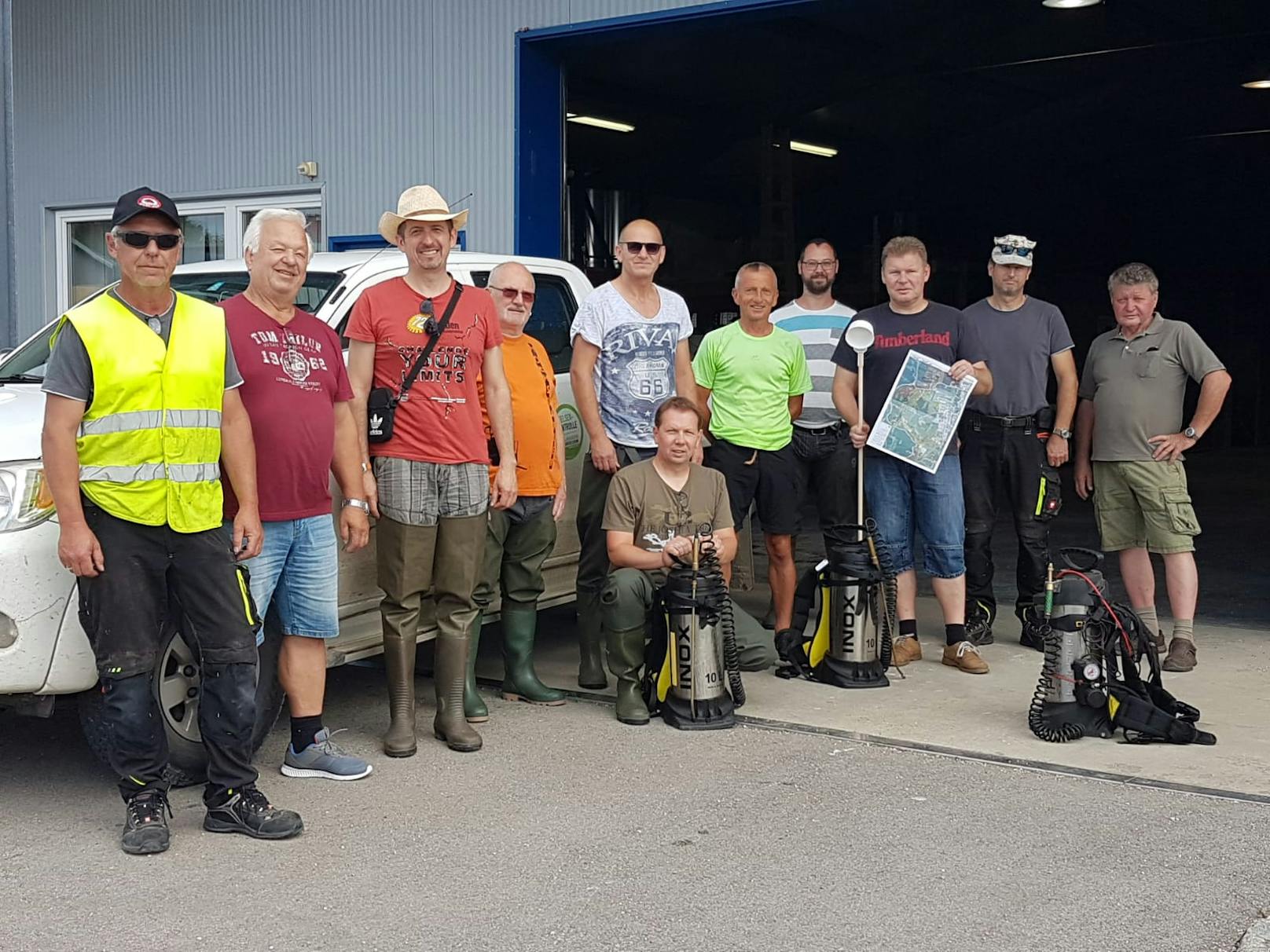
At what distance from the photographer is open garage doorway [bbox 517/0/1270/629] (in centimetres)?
1378

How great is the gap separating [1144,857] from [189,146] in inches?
362

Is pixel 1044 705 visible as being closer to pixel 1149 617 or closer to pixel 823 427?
pixel 1149 617

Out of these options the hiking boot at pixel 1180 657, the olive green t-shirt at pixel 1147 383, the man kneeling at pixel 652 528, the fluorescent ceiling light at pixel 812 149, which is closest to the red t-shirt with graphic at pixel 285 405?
the man kneeling at pixel 652 528

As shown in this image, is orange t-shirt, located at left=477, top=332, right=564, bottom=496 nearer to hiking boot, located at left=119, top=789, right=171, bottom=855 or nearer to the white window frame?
hiking boot, located at left=119, top=789, right=171, bottom=855

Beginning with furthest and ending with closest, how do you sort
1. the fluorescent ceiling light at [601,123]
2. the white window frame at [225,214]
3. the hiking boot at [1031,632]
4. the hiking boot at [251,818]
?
the fluorescent ceiling light at [601,123] < the white window frame at [225,214] < the hiking boot at [1031,632] < the hiking boot at [251,818]

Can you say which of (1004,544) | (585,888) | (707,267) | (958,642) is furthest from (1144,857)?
(707,267)

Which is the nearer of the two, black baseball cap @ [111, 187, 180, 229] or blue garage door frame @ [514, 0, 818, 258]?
black baseball cap @ [111, 187, 180, 229]

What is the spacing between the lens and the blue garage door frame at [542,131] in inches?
379

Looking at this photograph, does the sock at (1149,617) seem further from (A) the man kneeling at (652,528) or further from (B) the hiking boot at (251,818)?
(B) the hiking boot at (251,818)

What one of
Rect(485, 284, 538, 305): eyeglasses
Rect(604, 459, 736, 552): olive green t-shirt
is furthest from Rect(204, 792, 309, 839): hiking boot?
Rect(485, 284, 538, 305): eyeglasses

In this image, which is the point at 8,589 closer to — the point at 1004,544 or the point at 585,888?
the point at 585,888

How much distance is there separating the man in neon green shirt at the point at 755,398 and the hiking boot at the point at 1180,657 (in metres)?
1.96

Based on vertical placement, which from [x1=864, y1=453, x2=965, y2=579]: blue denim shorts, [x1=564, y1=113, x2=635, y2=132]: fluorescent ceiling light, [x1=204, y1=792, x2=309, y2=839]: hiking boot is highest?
[x1=564, y1=113, x2=635, y2=132]: fluorescent ceiling light

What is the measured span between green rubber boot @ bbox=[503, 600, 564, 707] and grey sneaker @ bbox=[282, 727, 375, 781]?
1271 mm
